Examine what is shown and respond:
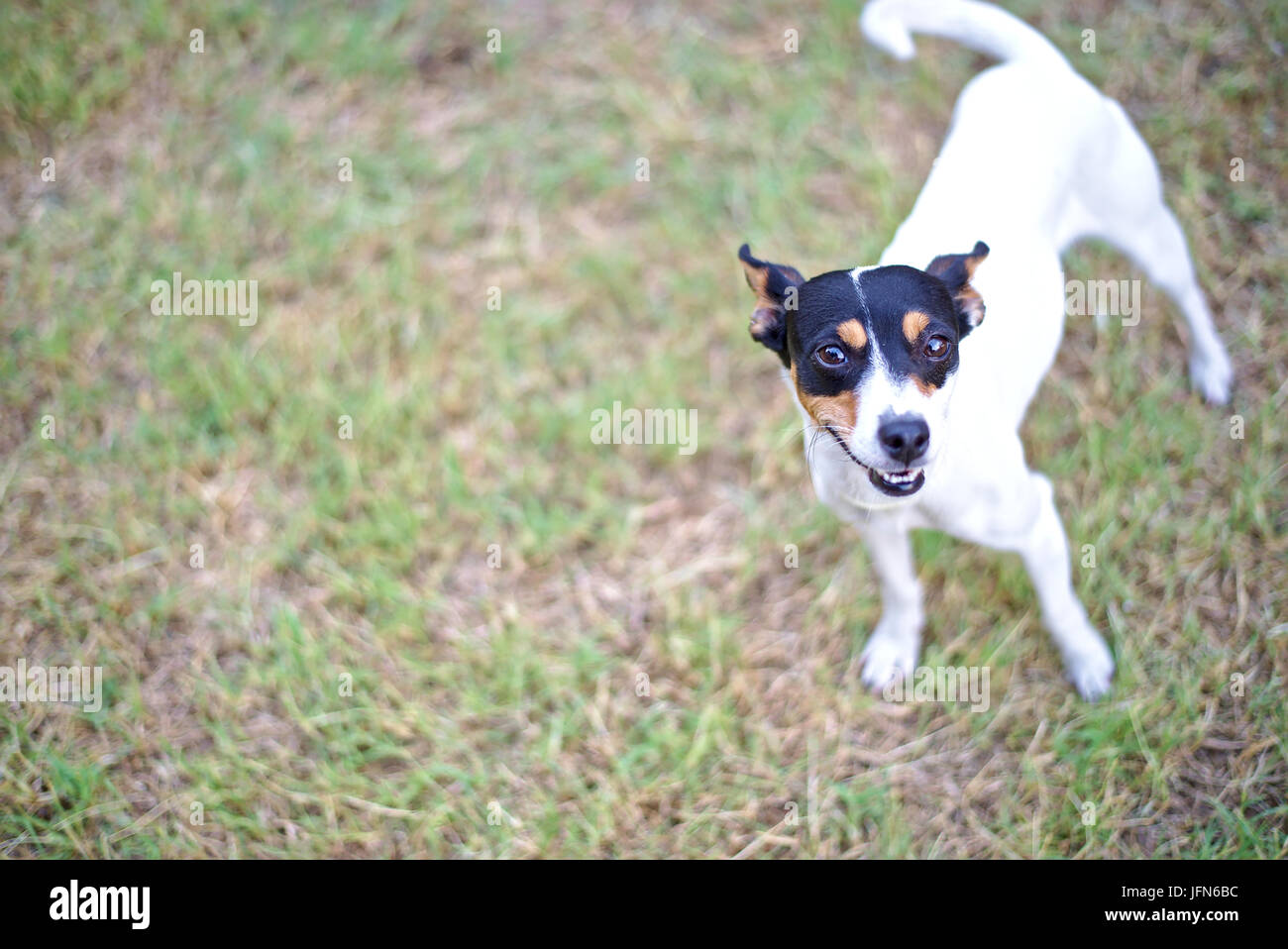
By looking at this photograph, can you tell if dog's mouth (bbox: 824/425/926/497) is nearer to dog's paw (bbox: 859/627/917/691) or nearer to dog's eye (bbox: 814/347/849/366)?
dog's eye (bbox: 814/347/849/366)

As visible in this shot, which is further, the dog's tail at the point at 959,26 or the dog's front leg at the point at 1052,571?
the dog's tail at the point at 959,26

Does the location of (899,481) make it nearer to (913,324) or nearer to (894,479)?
(894,479)

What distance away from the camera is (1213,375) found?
480 cm

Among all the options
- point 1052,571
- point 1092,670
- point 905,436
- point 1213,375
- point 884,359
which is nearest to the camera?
point 905,436

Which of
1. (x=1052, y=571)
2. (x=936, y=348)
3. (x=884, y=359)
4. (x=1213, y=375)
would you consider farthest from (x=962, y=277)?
(x=1213, y=375)

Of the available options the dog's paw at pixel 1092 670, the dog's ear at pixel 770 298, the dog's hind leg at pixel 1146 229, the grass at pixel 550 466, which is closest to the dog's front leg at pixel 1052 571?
the dog's paw at pixel 1092 670

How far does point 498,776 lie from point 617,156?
142 inches

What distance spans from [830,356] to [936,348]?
315 mm

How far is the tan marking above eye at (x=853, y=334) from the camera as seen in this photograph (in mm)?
2977

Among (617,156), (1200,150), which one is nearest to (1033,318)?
(1200,150)

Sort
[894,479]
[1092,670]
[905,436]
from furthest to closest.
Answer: [1092,670]
[894,479]
[905,436]

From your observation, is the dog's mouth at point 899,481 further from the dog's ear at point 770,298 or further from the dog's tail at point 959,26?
the dog's tail at point 959,26

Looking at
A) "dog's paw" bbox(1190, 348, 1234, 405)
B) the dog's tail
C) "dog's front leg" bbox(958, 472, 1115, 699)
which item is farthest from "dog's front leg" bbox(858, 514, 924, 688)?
the dog's tail

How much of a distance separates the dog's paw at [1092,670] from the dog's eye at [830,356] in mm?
1925
